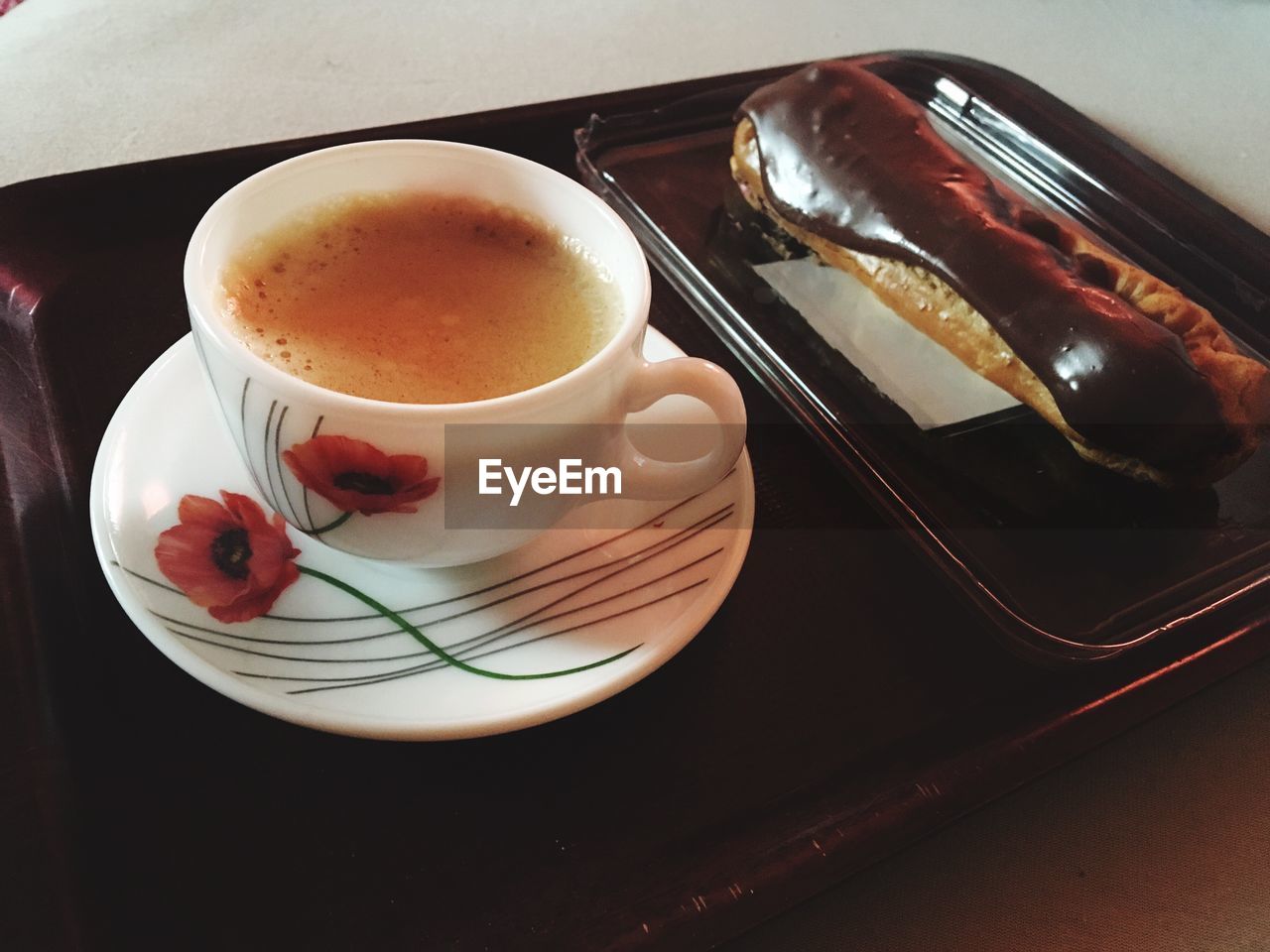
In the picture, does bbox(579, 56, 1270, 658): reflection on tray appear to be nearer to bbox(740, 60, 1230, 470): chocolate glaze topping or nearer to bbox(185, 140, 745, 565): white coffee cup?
bbox(740, 60, 1230, 470): chocolate glaze topping

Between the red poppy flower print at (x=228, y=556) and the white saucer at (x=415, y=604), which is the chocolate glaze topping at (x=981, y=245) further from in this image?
the red poppy flower print at (x=228, y=556)

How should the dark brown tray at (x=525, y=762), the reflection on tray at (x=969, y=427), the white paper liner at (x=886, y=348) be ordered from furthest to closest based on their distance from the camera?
the white paper liner at (x=886, y=348), the reflection on tray at (x=969, y=427), the dark brown tray at (x=525, y=762)

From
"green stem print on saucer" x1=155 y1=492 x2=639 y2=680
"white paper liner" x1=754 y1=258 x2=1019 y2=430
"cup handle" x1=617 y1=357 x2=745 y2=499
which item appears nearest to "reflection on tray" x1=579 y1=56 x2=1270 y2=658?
"white paper liner" x1=754 y1=258 x2=1019 y2=430

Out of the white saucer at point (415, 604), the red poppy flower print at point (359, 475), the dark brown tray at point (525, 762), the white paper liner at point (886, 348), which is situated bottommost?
the dark brown tray at point (525, 762)

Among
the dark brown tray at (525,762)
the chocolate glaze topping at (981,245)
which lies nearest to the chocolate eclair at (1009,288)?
the chocolate glaze topping at (981,245)

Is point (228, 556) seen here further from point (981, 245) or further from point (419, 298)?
point (981, 245)

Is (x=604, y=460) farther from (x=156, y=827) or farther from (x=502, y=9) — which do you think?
(x=502, y=9)
